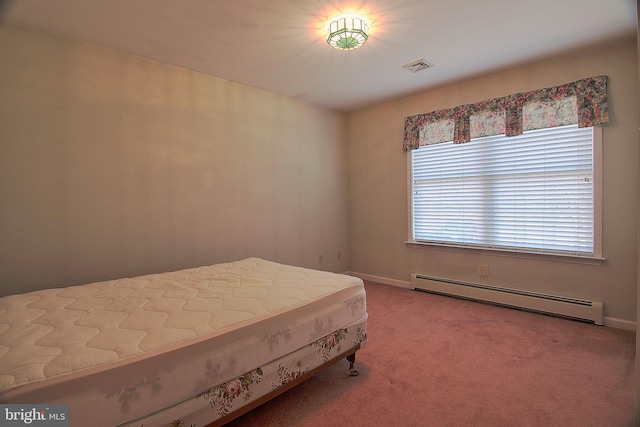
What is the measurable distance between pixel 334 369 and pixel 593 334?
7.37 feet

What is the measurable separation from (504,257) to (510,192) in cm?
70

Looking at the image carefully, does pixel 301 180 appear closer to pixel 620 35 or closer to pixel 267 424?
pixel 267 424

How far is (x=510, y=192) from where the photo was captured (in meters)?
3.33

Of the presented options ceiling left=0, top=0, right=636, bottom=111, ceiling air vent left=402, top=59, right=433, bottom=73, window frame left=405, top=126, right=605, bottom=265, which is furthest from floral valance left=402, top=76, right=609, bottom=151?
ceiling air vent left=402, top=59, right=433, bottom=73

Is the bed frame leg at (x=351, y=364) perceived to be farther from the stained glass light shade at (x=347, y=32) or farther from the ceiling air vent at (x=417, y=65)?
the ceiling air vent at (x=417, y=65)

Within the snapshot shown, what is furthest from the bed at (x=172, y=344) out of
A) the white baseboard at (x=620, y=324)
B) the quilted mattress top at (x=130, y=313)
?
the white baseboard at (x=620, y=324)

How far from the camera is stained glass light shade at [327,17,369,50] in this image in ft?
7.36

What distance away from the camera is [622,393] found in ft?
5.98

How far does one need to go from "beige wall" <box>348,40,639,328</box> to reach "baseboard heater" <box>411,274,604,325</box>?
0.08 metres

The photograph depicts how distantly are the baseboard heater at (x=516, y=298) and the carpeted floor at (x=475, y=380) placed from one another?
0.31ft

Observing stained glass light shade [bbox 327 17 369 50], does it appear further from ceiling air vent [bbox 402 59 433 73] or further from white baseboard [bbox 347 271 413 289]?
white baseboard [bbox 347 271 413 289]

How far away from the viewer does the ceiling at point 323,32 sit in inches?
83.7

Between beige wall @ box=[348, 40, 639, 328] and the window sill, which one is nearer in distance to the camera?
beige wall @ box=[348, 40, 639, 328]

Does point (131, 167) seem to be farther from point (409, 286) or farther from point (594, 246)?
point (594, 246)
